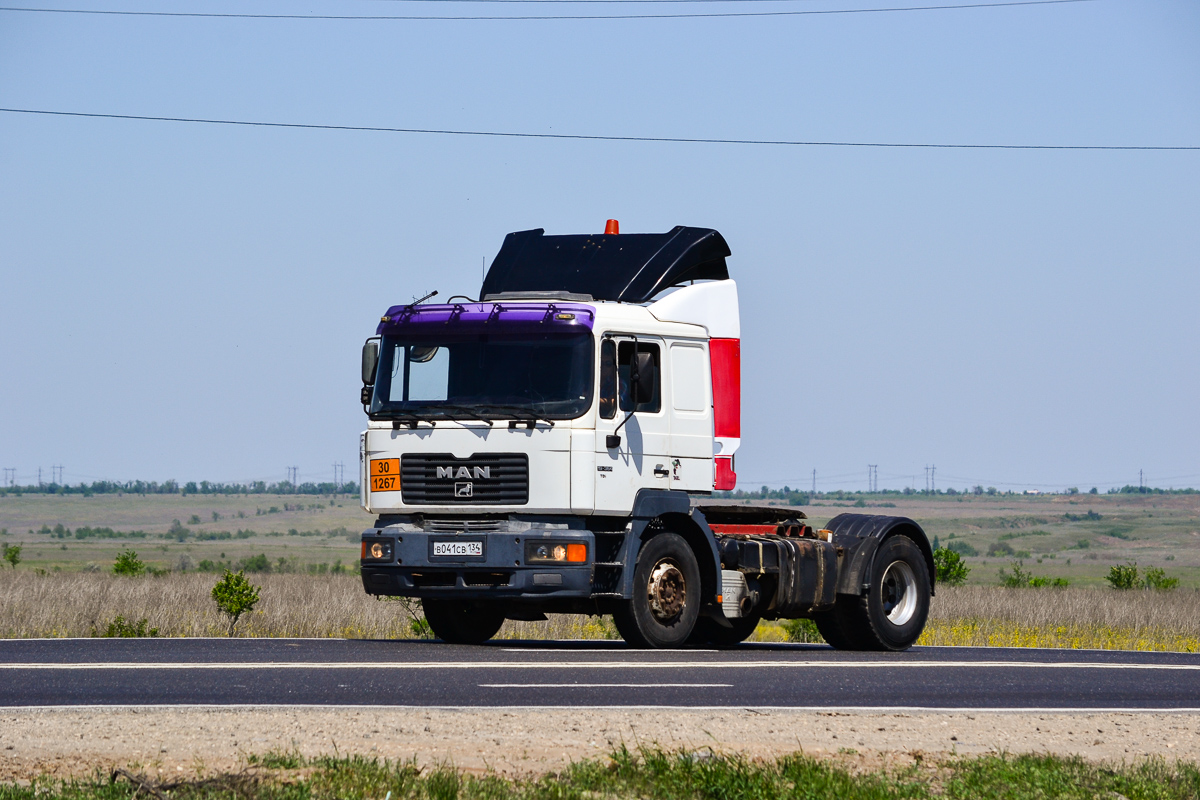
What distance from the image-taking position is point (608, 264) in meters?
16.7

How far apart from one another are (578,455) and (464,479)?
3.78 ft

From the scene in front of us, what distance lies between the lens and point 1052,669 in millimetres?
14766

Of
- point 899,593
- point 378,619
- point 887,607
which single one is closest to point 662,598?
point 887,607

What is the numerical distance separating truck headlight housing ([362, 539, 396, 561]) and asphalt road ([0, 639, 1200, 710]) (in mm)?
881

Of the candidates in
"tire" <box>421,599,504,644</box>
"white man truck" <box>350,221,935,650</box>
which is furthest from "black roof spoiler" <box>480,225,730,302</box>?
"tire" <box>421,599,504,644</box>

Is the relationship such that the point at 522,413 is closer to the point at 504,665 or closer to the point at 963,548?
the point at 504,665

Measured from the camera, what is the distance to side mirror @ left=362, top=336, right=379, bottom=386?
620 inches

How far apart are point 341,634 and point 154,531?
13490cm

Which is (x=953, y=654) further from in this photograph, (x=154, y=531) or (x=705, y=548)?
(x=154, y=531)

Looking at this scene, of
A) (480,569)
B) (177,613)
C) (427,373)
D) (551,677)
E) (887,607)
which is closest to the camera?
(551,677)

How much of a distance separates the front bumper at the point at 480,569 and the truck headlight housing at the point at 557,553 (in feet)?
0.09

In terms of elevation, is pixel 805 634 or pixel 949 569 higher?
pixel 949 569

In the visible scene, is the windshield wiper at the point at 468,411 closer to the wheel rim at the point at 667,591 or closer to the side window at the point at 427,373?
the side window at the point at 427,373

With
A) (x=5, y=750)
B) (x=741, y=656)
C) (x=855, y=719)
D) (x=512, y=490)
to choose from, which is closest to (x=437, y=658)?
(x=512, y=490)
